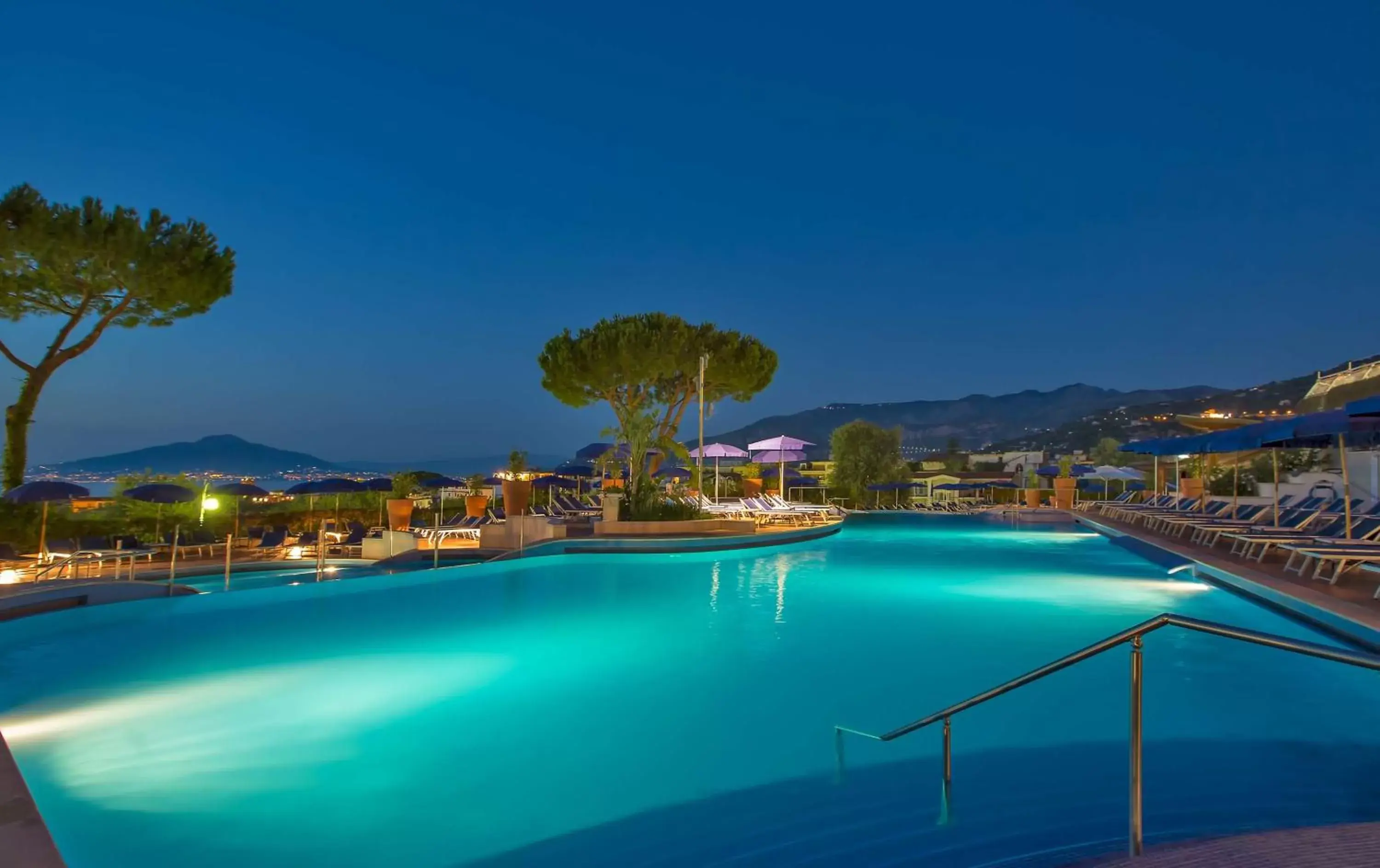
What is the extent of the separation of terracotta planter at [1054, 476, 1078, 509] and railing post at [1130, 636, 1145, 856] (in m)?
25.8

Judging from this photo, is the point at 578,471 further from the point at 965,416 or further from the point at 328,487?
the point at 965,416

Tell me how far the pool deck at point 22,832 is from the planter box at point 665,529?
11181 millimetres

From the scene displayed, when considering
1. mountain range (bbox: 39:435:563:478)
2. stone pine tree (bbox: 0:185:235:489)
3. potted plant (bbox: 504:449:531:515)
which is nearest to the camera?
stone pine tree (bbox: 0:185:235:489)

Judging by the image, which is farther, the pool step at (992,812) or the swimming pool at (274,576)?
the swimming pool at (274,576)

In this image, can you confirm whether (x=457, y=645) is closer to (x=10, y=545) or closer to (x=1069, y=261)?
(x=10, y=545)

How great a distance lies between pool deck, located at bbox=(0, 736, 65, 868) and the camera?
186cm

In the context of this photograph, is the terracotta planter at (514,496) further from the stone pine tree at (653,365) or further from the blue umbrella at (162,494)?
the blue umbrella at (162,494)

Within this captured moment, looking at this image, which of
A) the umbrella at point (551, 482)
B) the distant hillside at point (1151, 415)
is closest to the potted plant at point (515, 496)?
the umbrella at point (551, 482)

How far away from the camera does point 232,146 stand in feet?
74.5

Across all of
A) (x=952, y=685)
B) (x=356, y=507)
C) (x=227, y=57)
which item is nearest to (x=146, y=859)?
(x=952, y=685)

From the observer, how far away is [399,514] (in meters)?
14.5

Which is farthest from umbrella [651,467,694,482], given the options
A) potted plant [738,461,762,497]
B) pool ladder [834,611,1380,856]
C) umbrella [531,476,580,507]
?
pool ladder [834,611,1380,856]

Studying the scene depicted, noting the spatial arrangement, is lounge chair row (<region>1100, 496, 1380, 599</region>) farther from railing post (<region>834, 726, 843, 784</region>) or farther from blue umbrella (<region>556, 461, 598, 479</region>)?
blue umbrella (<region>556, 461, 598, 479</region>)

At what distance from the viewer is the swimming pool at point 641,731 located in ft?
10.9
